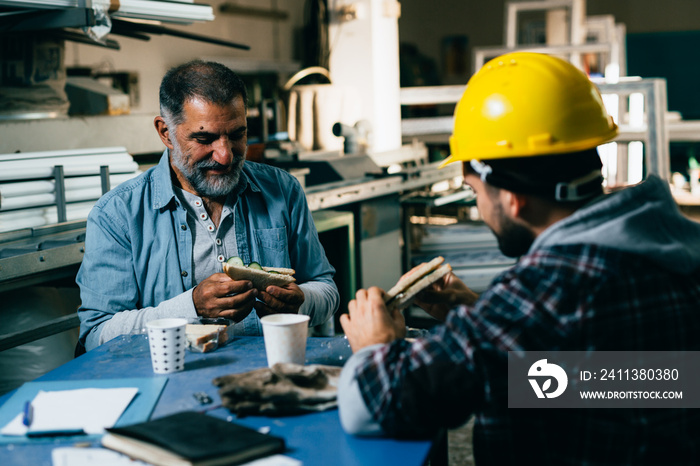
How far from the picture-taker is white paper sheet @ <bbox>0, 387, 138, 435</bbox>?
118 cm

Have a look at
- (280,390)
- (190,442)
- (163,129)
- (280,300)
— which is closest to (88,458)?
(190,442)

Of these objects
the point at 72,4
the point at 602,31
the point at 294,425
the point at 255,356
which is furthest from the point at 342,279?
the point at 602,31

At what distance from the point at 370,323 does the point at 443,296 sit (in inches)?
12.5

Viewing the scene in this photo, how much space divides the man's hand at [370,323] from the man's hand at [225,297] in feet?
1.35

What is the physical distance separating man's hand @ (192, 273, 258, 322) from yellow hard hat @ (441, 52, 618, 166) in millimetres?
674

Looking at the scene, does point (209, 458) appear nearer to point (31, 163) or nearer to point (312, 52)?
point (31, 163)

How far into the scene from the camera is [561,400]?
1098mm

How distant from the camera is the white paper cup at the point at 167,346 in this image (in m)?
1.42

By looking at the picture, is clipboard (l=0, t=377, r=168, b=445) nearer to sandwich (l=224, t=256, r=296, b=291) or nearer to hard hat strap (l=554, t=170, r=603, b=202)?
sandwich (l=224, t=256, r=296, b=291)

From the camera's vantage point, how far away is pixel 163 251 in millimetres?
1961

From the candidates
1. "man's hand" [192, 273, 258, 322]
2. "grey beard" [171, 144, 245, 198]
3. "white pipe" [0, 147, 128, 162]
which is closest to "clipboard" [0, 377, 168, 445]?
"man's hand" [192, 273, 258, 322]

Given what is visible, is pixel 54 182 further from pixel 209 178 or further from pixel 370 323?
pixel 370 323

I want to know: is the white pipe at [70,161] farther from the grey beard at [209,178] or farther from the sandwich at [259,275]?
the sandwich at [259,275]

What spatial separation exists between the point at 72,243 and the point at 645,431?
1.83 metres
